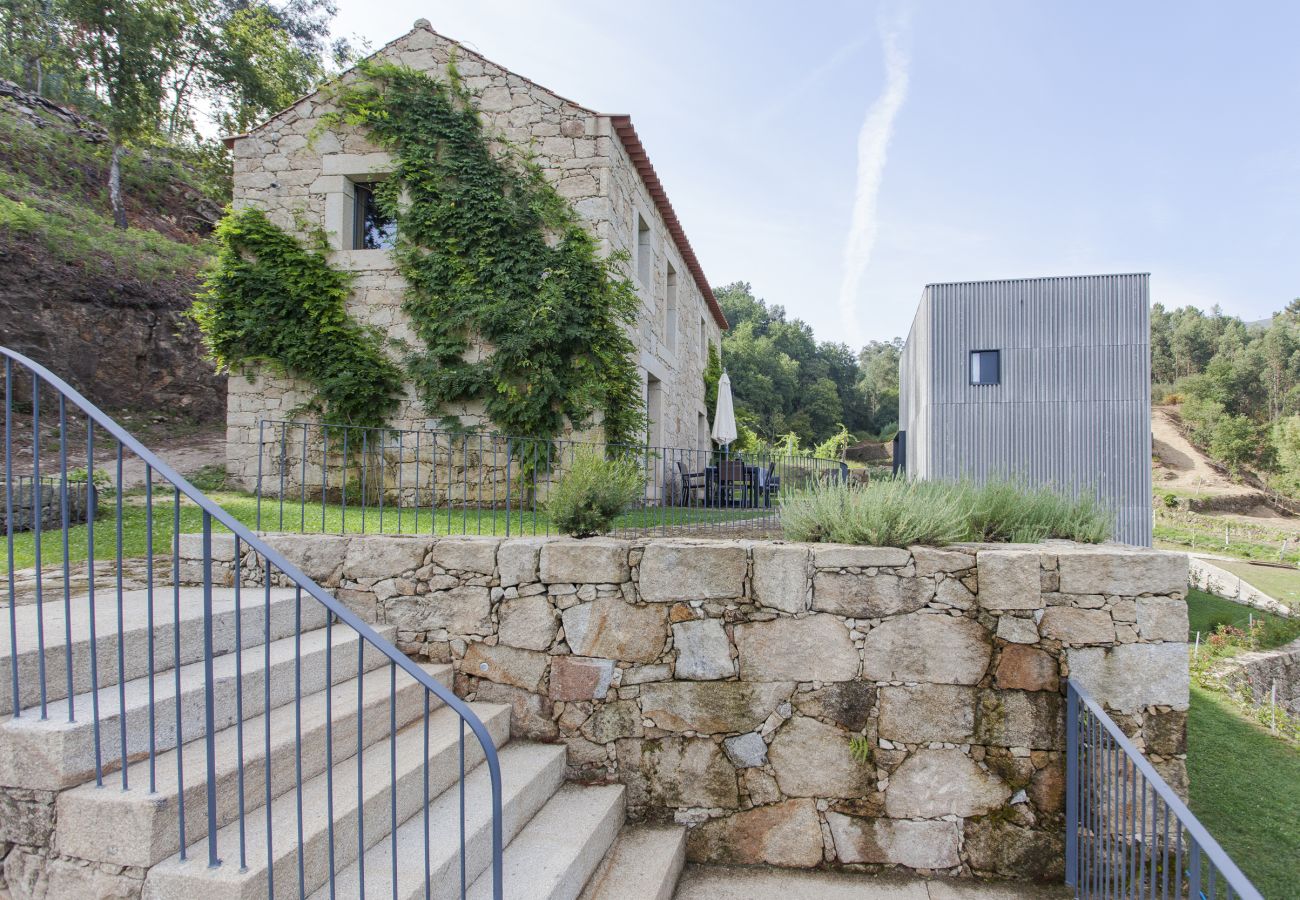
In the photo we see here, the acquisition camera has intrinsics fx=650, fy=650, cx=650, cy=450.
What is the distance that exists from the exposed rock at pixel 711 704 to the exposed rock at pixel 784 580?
1.53 feet

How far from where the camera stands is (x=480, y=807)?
114 inches

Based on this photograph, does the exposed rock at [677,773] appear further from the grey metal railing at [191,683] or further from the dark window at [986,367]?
the dark window at [986,367]

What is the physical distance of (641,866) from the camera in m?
3.23

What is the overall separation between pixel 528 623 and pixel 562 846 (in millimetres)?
1185

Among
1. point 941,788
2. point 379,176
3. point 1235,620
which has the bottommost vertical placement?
point 1235,620

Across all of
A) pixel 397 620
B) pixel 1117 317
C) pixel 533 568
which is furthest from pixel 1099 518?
pixel 1117 317

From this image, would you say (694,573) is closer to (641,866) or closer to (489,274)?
(641,866)

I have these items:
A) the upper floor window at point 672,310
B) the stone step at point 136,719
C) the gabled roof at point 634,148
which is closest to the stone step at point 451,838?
the stone step at point 136,719

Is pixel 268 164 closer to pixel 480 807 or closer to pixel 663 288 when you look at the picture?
pixel 663 288

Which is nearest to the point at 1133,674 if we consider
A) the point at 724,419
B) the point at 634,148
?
the point at 634,148

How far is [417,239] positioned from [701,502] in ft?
16.3

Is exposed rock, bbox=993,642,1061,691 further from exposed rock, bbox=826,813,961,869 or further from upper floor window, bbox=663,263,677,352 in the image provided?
upper floor window, bbox=663,263,677,352

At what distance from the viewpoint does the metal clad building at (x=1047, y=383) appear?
46.6 ft

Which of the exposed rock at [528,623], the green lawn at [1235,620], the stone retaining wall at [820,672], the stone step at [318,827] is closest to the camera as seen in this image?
the stone step at [318,827]
